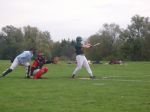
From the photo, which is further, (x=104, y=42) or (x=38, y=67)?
(x=104, y=42)

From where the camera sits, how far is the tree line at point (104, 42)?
122688 millimetres

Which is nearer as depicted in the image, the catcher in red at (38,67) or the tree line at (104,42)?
the catcher in red at (38,67)

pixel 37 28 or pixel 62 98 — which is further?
pixel 37 28

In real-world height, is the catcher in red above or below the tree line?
below

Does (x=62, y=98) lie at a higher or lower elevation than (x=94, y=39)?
lower

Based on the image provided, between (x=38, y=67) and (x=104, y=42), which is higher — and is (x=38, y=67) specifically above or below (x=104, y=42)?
below

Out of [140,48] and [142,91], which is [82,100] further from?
[140,48]

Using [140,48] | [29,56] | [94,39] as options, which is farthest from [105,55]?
[29,56]

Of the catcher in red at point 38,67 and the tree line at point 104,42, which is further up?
the tree line at point 104,42

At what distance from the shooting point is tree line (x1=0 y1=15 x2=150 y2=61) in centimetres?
12269

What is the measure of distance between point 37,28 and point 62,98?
393ft

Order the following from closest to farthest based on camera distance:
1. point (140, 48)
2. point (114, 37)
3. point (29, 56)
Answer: point (29, 56) < point (140, 48) < point (114, 37)

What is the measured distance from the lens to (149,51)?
122688 millimetres

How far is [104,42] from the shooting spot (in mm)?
139625
